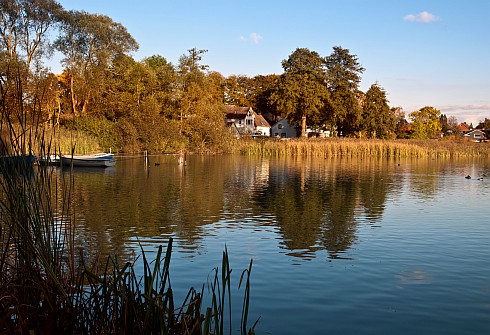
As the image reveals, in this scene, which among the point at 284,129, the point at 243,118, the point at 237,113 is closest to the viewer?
the point at 243,118

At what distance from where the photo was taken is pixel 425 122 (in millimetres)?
124938

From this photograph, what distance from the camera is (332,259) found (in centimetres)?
1098

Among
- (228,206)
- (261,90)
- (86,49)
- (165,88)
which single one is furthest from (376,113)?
(228,206)

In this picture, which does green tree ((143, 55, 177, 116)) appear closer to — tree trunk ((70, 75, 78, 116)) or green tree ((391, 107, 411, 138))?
tree trunk ((70, 75, 78, 116))

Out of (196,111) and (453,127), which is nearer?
(196,111)

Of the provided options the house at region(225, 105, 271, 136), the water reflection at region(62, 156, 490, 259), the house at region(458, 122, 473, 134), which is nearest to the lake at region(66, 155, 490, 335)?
the water reflection at region(62, 156, 490, 259)

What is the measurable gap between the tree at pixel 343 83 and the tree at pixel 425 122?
33398 millimetres

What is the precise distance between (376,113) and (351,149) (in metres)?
29.8

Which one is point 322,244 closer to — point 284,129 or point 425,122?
point 284,129

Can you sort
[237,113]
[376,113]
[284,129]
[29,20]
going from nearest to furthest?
1. [29,20]
2. [376,113]
3. [237,113]
4. [284,129]

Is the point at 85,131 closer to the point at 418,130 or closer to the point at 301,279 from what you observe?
the point at 301,279

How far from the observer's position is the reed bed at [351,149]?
191ft

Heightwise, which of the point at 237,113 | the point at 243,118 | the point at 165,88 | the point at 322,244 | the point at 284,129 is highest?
the point at 165,88

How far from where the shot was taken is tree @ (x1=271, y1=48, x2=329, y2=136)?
77125 millimetres
